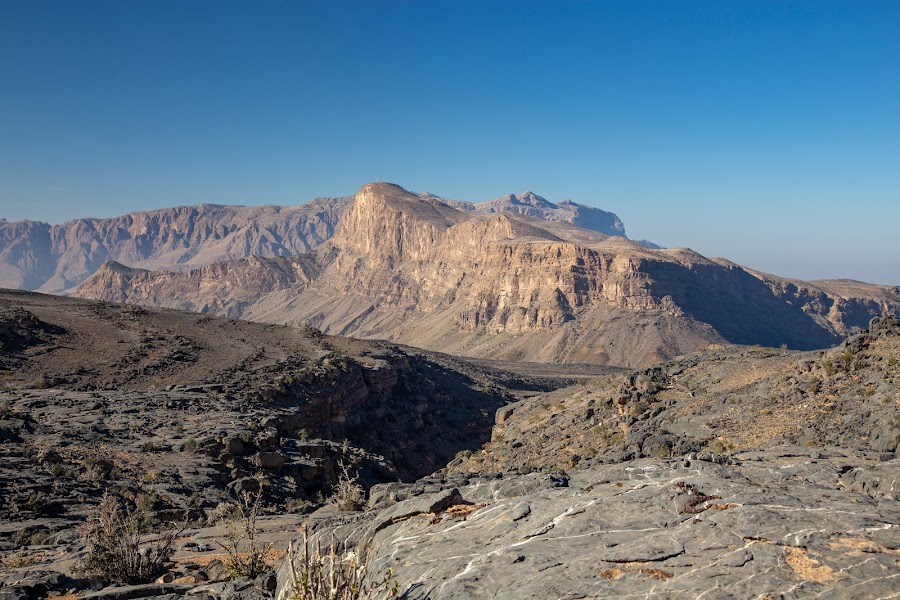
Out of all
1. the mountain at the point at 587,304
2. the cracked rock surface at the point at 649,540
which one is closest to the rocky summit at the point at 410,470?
the cracked rock surface at the point at 649,540

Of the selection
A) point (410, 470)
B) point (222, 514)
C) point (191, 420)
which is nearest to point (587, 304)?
point (410, 470)

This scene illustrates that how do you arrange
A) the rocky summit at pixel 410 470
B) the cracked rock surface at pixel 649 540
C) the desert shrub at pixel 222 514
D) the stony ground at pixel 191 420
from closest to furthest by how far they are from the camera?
the cracked rock surface at pixel 649 540
the rocky summit at pixel 410 470
the desert shrub at pixel 222 514
the stony ground at pixel 191 420

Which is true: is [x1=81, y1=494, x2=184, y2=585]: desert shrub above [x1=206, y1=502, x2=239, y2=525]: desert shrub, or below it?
above

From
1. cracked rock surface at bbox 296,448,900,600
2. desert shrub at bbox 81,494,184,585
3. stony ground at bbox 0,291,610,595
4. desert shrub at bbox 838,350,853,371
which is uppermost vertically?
desert shrub at bbox 838,350,853,371

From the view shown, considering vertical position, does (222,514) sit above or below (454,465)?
above

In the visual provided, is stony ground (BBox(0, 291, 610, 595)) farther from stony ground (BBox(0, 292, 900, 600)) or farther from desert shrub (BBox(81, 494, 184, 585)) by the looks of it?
desert shrub (BBox(81, 494, 184, 585))

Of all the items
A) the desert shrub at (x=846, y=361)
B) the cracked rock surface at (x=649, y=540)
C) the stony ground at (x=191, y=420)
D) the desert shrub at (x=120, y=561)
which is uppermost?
the desert shrub at (x=846, y=361)

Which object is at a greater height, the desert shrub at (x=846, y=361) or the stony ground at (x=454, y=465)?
the desert shrub at (x=846, y=361)

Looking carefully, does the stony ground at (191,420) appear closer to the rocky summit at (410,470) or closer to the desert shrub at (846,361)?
the rocky summit at (410,470)

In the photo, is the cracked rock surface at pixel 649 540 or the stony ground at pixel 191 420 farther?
the stony ground at pixel 191 420

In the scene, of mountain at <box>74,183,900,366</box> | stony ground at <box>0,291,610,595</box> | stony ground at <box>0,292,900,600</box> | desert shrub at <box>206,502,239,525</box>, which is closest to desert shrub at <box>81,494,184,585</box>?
stony ground at <box>0,292,900,600</box>

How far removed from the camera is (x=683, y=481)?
974cm

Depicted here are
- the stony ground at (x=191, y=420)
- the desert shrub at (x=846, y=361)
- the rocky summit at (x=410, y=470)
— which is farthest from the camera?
the desert shrub at (x=846, y=361)

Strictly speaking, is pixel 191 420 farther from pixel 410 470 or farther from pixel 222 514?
pixel 410 470
